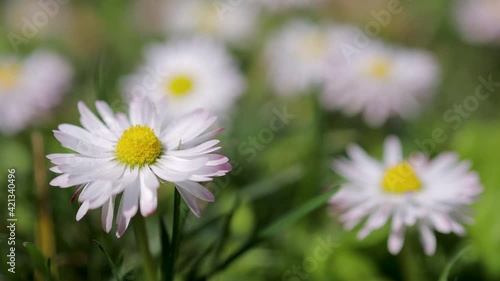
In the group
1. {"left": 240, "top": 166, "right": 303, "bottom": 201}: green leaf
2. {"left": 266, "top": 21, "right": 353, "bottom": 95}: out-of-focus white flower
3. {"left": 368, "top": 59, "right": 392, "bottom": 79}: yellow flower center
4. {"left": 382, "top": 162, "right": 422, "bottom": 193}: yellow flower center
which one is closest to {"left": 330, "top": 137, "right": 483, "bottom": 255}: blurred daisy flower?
{"left": 382, "top": 162, "right": 422, "bottom": 193}: yellow flower center

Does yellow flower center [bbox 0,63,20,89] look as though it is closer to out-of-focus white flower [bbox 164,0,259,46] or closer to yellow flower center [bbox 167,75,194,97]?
yellow flower center [bbox 167,75,194,97]

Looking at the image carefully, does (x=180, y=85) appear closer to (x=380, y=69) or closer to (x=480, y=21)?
(x=380, y=69)

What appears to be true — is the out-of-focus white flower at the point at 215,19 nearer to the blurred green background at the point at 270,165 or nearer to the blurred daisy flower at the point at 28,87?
the blurred green background at the point at 270,165

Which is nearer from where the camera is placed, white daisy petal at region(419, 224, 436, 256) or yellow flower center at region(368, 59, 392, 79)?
white daisy petal at region(419, 224, 436, 256)

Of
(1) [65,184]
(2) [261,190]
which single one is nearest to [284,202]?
(2) [261,190]

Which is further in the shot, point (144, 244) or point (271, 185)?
point (271, 185)

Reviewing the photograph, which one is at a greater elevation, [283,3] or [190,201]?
[283,3]

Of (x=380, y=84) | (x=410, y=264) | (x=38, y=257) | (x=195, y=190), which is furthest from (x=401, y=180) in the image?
(x=380, y=84)
